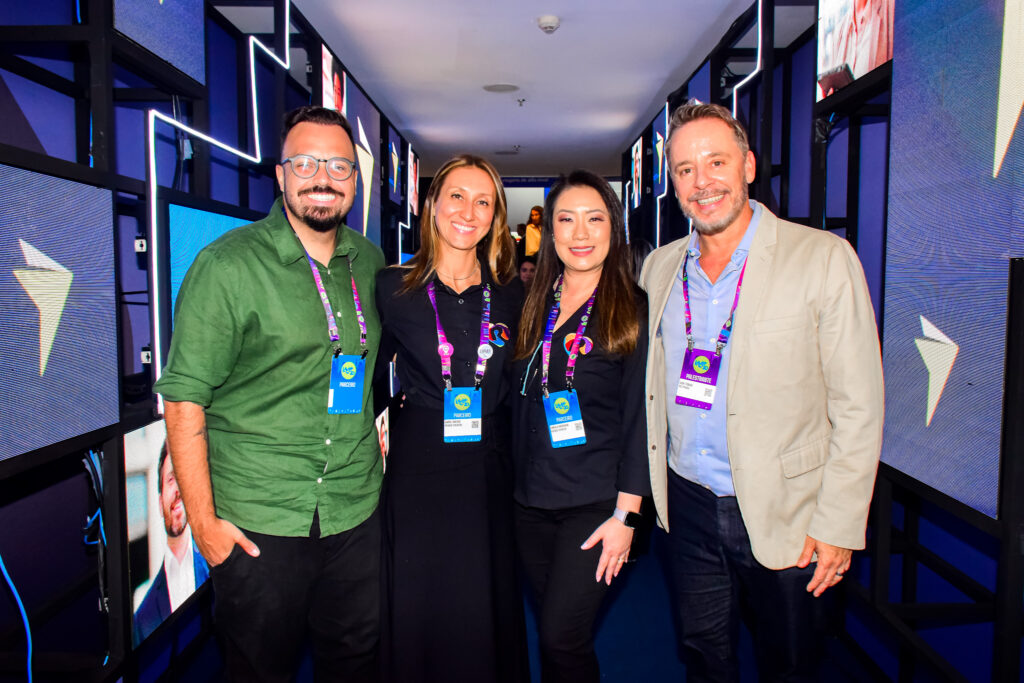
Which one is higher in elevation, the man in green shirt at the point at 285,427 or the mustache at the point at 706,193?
the mustache at the point at 706,193

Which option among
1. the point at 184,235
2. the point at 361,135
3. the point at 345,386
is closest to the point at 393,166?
the point at 361,135

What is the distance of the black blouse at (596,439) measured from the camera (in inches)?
63.9

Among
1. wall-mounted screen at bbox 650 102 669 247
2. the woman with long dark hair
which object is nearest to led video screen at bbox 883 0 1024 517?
the woman with long dark hair

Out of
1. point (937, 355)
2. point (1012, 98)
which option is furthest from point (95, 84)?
point (937, 355)

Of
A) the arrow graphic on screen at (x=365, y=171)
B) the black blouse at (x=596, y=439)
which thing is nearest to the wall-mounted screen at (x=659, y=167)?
the arrow graphic on screen at (x=365, y=171)

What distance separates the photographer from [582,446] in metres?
1.64

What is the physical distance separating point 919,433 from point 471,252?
134 cm

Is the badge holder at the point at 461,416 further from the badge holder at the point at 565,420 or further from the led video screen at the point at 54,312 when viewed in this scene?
the led video screen at the point at 54,312

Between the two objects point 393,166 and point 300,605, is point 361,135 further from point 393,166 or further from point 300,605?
point 300,605

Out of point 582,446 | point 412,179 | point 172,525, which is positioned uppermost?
point 412,179

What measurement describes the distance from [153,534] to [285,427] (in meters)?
0.71

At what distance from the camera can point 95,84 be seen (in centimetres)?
149

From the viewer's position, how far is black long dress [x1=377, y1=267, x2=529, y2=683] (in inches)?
66.2

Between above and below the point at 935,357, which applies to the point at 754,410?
below
